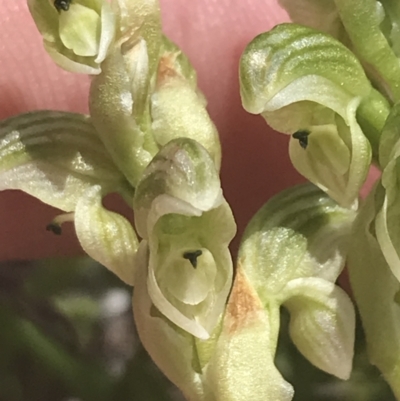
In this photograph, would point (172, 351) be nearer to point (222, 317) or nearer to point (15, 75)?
point (222, 317)

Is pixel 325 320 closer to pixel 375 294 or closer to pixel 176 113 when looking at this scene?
pixel 375 294

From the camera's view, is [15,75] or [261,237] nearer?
[261,237]

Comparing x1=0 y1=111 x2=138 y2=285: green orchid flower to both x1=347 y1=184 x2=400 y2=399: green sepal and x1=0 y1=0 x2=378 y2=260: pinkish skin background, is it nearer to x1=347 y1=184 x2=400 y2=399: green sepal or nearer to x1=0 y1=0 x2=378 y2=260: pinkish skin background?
x1=347 y1=184 x2=400 y2=399: green sepal

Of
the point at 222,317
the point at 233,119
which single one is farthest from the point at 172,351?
the point at 233,119

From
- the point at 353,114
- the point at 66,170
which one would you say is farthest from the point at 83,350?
the point at 353,114

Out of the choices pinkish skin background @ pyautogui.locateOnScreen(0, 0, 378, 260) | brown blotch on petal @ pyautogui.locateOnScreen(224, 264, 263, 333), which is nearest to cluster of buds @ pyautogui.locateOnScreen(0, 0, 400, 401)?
brown blotch on petal @ pyautogui.locateOnScreen(224, 264, 263, 333)

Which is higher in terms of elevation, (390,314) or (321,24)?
(321,24)
